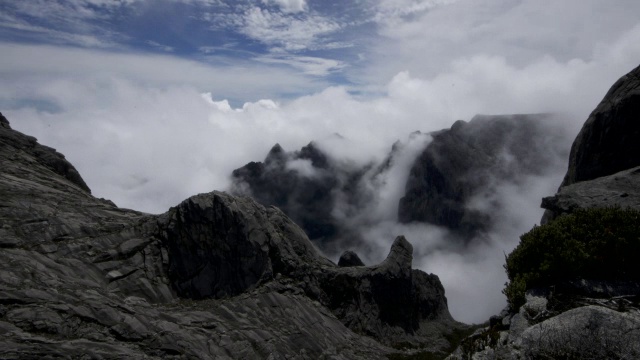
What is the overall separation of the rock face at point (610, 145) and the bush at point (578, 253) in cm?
1471

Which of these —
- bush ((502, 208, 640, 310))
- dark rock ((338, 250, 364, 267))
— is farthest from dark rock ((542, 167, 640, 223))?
dark rock ((338, 250, 364, 267))

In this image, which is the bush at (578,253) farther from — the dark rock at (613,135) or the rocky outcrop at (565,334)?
the dark rock at (613,135)

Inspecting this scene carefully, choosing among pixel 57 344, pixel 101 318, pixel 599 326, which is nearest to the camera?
pixel 599 326

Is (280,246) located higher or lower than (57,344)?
higher

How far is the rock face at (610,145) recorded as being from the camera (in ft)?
119

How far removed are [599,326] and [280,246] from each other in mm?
33197

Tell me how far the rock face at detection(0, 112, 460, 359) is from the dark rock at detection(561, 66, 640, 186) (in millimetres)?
26533

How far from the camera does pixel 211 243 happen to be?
4162 centimetres

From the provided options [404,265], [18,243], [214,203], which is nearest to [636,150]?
[404,265]

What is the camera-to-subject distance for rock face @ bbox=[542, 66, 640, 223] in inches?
1433

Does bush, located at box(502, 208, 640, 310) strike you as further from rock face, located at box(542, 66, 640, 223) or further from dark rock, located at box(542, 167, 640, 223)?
rock face, located at box(542, 66, 640, 223)

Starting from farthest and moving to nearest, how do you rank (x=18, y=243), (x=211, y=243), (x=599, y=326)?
(x=211, y=243) → (x=18, y=243) → (x=599, y=326)

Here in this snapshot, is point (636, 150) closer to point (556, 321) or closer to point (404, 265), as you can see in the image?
point (404, 265)

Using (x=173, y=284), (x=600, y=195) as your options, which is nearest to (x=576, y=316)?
(x=600, y=195)
